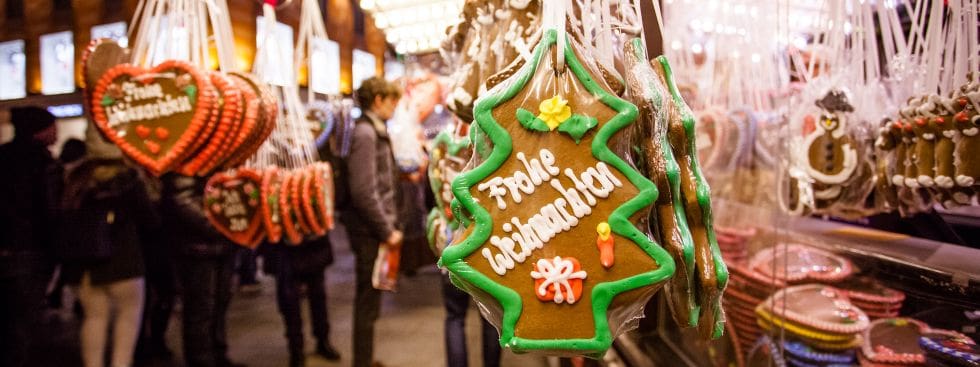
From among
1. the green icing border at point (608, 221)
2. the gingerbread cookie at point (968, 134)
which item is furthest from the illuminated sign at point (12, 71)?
the gingerbread cookie at point (968, 134)

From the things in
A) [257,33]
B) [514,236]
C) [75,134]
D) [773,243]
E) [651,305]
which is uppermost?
[257,33]

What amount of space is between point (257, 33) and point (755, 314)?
1985 millimetres

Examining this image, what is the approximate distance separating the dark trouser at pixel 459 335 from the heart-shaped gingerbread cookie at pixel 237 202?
38.5 inches

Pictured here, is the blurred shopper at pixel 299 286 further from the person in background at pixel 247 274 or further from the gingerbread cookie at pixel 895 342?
the gingerbread cookie at pixel 895 342

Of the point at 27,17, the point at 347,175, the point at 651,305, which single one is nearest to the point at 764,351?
the point at 651,305

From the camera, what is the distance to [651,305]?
2.53 metres

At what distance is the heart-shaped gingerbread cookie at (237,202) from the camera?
6.05ft

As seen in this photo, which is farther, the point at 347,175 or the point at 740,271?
the point at 347,175

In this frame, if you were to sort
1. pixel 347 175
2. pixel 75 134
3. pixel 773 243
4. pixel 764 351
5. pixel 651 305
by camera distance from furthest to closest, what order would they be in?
1. pixel 347 175
2. pixel 651 305
3. pixel 75 134
4. pixel 773 243
5. pixel 764 351

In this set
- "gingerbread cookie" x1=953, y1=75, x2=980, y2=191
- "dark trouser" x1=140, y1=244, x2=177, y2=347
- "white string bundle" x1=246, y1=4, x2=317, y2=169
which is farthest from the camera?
"dark trouser" x1=140, y1=244, x2=177, y2=347

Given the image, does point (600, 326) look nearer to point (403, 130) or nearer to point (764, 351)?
point (764, 351)

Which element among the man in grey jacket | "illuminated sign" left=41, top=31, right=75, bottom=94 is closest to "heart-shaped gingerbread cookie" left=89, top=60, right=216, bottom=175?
"illuminated sign" left=41, top=31, right=75, bottom=94

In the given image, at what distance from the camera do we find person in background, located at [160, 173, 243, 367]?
8.47 ft

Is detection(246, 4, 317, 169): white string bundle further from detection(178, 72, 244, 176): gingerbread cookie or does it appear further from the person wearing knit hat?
the person wearing knit hat
